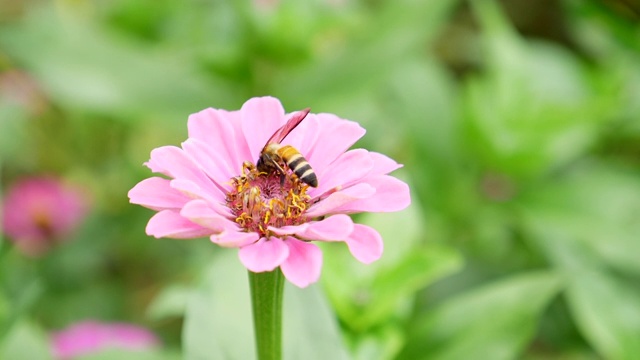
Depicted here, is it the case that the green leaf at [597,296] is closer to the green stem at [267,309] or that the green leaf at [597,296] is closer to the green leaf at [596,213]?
the green leaf at [596,213]

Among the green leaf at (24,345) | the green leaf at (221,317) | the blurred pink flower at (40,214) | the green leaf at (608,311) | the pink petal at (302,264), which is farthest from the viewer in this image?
the blurred pink flower at (40,214)

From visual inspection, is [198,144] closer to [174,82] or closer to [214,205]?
[214,205]

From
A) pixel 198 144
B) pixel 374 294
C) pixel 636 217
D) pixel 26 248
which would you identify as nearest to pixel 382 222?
pixel 374 294

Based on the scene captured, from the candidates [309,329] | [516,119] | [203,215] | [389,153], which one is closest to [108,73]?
[389,153]

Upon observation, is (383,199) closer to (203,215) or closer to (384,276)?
(203,215)

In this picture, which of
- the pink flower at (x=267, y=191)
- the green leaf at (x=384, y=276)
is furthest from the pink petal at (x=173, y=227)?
the green leaf at (x=384, y=276)

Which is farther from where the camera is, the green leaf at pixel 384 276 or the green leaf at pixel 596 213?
the green leaf at pixel 596 213

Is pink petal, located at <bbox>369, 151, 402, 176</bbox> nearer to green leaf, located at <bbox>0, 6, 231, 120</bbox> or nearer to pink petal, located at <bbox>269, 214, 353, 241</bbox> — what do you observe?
pink petal, located at <bbox>269, 214, 353, 241</bbox>

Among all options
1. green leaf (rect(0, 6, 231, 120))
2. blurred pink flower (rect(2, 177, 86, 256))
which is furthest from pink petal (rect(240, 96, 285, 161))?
blurred pink flower (rect(2, 177, 86, 256))
